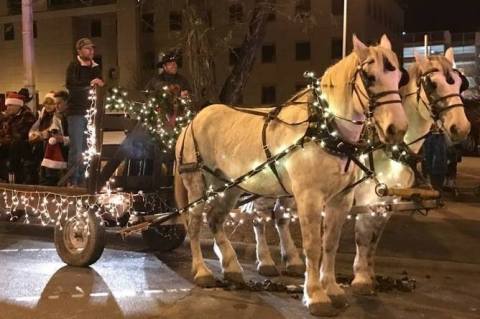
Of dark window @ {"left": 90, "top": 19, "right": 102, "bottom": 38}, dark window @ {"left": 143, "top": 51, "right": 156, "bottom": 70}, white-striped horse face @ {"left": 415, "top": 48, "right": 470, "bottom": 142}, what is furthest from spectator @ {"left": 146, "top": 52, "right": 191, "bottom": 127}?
dark window @ {"left": 90, "top": 19, "right": 102, "bottom": 38}

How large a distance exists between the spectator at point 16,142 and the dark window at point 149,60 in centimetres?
3638

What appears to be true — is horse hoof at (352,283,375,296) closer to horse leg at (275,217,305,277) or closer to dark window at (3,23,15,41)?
horse leg at (275,217,305,277)

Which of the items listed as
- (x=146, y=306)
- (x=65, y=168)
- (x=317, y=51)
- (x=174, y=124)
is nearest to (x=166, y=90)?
(x=174, y=124)

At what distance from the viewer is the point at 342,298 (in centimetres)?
571

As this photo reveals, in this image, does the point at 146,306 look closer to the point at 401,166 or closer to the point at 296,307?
the point at 296,307

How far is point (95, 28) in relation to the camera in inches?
1880

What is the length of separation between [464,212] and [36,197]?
7090mm

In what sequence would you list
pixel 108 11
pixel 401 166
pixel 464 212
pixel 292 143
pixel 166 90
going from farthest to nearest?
pixel 108 11, pixel 464 212, pixel 166 90, pixel 401 166, pixel 292 143

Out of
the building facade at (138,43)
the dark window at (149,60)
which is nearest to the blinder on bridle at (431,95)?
the building facade at (138,43)

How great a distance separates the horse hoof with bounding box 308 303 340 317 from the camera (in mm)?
5375

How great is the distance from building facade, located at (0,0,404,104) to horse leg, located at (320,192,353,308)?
36.2 meters

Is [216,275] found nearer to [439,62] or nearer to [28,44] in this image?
[439,62]

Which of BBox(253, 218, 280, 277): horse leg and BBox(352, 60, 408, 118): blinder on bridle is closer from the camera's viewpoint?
BBox(352, 60, 408, 118): blinder on bridle

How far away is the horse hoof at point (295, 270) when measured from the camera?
7.07m
